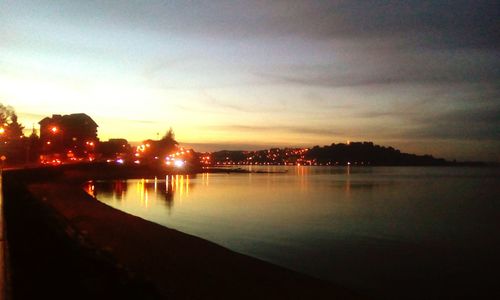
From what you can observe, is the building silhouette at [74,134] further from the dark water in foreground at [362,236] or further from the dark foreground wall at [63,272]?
the dark foreground wall at [63,272]

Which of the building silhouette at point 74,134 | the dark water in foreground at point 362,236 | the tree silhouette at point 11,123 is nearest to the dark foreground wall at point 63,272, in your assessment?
the dark water in foreground at point 362,236

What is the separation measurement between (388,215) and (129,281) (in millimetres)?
37801

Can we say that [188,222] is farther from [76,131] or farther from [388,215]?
[76,131]

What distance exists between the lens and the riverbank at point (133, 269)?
11.4 m

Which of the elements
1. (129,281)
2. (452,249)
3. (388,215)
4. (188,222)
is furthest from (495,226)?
(129,281)

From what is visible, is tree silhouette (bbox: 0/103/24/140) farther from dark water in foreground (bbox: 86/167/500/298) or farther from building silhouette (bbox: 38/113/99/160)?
dark water in foreground (bbox: 86/167/500/298)

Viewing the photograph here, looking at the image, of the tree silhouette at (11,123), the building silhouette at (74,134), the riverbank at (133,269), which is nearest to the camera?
the riverbank at (133,269)

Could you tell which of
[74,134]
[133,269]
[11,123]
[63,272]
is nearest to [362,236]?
[133,269]

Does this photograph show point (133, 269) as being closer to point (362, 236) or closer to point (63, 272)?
point (63, 272)

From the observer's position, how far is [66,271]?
1248 cm

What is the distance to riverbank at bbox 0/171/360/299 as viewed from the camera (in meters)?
11.4

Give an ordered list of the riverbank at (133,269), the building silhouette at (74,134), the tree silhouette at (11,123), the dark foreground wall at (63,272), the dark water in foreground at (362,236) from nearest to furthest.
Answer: the dark foreground wall at (63,272) → the riverbank at (133,269) → the dark water in foreground at (362,236) → the tree silhouette at (11,123) → the building silhouette at (74,134)

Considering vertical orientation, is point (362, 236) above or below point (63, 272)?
below

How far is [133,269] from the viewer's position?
15766 millimetres
